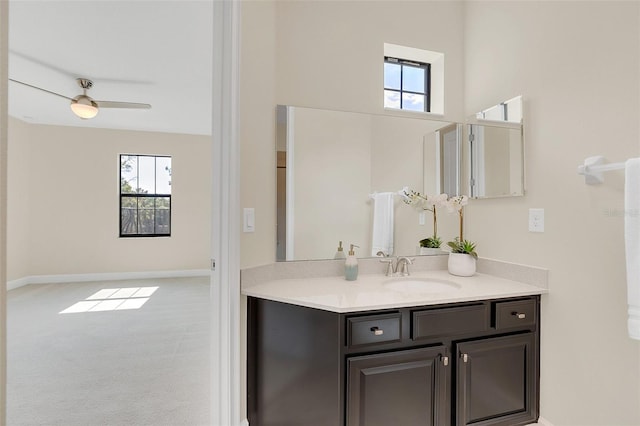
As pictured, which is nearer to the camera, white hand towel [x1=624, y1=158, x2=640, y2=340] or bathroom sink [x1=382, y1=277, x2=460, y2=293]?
white hand towel [x1=624, y1=158, x2=640, y2=340]

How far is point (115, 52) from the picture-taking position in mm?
2820

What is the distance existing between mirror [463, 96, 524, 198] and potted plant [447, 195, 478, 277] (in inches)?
6.5

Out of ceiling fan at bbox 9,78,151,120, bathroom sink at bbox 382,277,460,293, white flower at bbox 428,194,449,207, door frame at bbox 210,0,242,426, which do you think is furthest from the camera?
ceiling fan at bbox 9,78,151,120

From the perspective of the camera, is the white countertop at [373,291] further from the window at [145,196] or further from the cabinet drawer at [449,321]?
the window at [145,196]

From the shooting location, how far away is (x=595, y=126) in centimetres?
149

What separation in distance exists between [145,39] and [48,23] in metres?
0.66

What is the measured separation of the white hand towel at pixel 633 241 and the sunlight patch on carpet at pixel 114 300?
4.54m

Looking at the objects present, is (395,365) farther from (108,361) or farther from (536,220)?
(108,361)

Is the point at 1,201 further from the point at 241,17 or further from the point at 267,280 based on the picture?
the point at 241,17

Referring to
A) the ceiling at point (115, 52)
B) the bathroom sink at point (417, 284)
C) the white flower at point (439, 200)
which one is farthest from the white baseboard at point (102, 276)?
the white flower at point (439, 200)

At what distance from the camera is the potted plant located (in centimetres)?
201

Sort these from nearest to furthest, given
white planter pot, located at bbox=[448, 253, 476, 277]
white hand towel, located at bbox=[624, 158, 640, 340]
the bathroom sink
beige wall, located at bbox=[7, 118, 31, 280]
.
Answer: white hand towel, located at bbox=[624, 158, 640, 340] < the bathroom sink < white planter pot, located at bbox=[448, 253, 476, 277] < beige wall, located at bbox=[7, 118, 31, 280]

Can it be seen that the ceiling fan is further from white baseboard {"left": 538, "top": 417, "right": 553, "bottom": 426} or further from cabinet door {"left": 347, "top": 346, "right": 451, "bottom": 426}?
white baseboard {"left": 538, "top": 417, "right": 553, "bottom": 426}

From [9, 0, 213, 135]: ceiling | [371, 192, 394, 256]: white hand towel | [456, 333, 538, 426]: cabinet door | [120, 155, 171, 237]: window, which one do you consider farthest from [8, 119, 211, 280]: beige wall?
[456, 333, 538, 426]: cabinet door
